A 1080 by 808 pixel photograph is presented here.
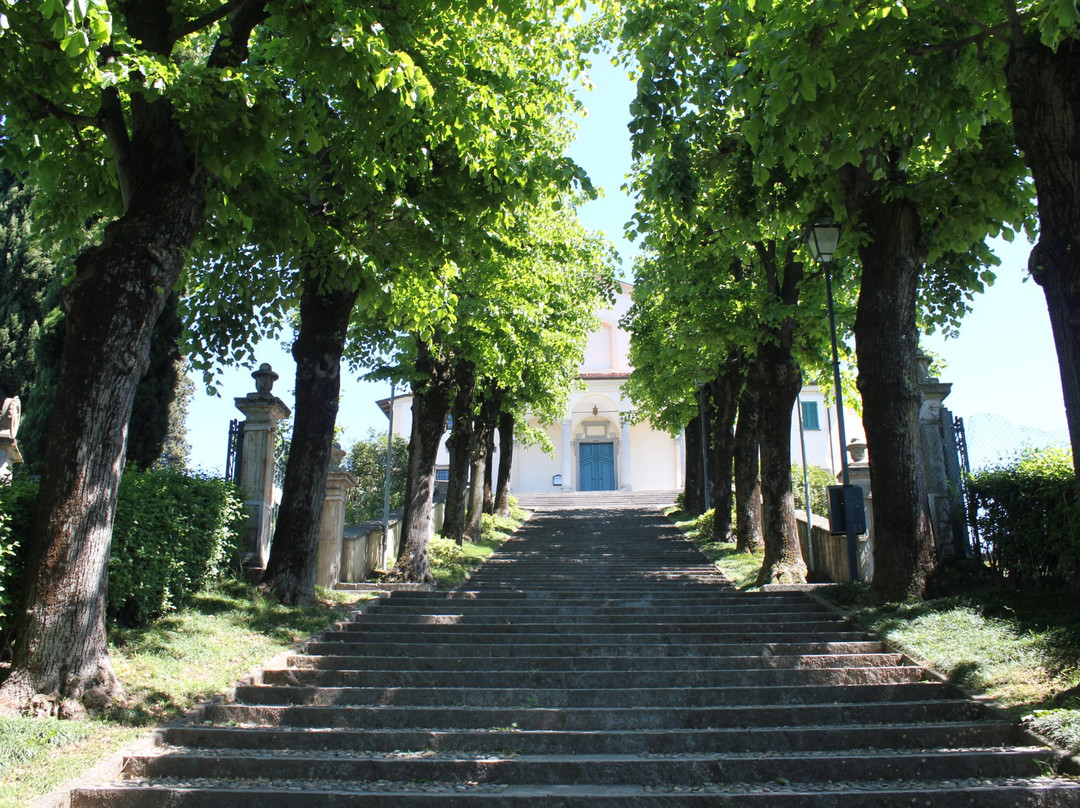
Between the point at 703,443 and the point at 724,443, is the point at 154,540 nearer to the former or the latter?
the point at 724,443

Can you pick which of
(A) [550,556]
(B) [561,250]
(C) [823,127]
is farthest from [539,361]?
(C) [823,127]

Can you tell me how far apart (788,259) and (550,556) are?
30.2 feet

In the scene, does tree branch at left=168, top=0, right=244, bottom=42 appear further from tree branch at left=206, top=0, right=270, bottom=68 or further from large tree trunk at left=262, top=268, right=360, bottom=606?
large tree trunk at left=262, top=268, right=360, bottom=606

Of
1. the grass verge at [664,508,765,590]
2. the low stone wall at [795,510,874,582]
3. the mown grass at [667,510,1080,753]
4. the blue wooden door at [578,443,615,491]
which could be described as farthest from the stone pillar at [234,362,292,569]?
the blue wooden door at [578,443,615,491]

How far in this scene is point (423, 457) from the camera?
15555 mm

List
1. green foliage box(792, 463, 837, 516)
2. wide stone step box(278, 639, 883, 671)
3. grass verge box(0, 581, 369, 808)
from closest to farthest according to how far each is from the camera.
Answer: grass verge box(0, 581, 369, 808), wide stone step box(278, 639, 883, 671), green foliage box(792, 463, 837, 516)

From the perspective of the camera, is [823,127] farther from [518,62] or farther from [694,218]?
[518,62]

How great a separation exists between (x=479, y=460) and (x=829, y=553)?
1069cm

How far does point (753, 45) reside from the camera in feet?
24.4

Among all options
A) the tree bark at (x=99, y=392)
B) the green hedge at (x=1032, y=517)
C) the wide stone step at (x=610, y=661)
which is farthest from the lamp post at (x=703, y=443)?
the tree bark at (x=99, y=392)

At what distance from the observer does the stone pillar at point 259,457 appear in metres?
12.7

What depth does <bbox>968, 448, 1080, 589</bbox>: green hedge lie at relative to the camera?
877 cm

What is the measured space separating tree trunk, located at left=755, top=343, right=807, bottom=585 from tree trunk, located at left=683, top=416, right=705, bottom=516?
499 inches

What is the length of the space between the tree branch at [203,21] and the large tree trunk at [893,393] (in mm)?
7314
